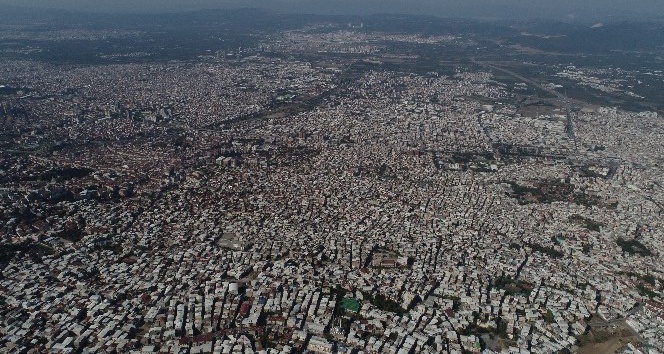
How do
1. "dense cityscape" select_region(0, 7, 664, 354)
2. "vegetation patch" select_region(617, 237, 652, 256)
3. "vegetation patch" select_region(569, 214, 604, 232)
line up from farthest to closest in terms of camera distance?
"vegetation patch" select_region(569, 214, 604, 232), "vegetation patch" select_region(617, 237, 652, 256), "dense cityscape" select_region(0, 7, 664, 354)

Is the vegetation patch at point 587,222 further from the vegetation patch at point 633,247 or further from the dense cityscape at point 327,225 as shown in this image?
the vegetation patch at point 633,247

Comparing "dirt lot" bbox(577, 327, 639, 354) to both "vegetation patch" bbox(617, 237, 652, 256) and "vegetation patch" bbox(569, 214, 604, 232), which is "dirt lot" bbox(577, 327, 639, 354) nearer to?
"vegetation patch" bbox(617, 237, 652, 256)

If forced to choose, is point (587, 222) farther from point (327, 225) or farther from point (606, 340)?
point (327, 225)

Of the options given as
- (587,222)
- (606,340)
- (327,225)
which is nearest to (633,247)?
(587,222)

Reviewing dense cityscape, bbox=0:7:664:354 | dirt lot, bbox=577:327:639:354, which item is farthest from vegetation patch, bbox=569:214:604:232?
dirt lot, bbox=577:327:639:354

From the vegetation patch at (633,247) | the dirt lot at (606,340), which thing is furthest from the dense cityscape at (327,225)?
the vegetation patch at (633,247)

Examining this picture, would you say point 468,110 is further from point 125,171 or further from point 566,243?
point 125,171

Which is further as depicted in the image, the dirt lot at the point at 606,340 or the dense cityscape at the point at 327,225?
the dense cityscape at the point at 327,225

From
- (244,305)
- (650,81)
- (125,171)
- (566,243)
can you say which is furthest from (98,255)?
(650,81)

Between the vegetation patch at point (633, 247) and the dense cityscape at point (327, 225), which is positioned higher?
the dense cityscape at point (327, 225)
